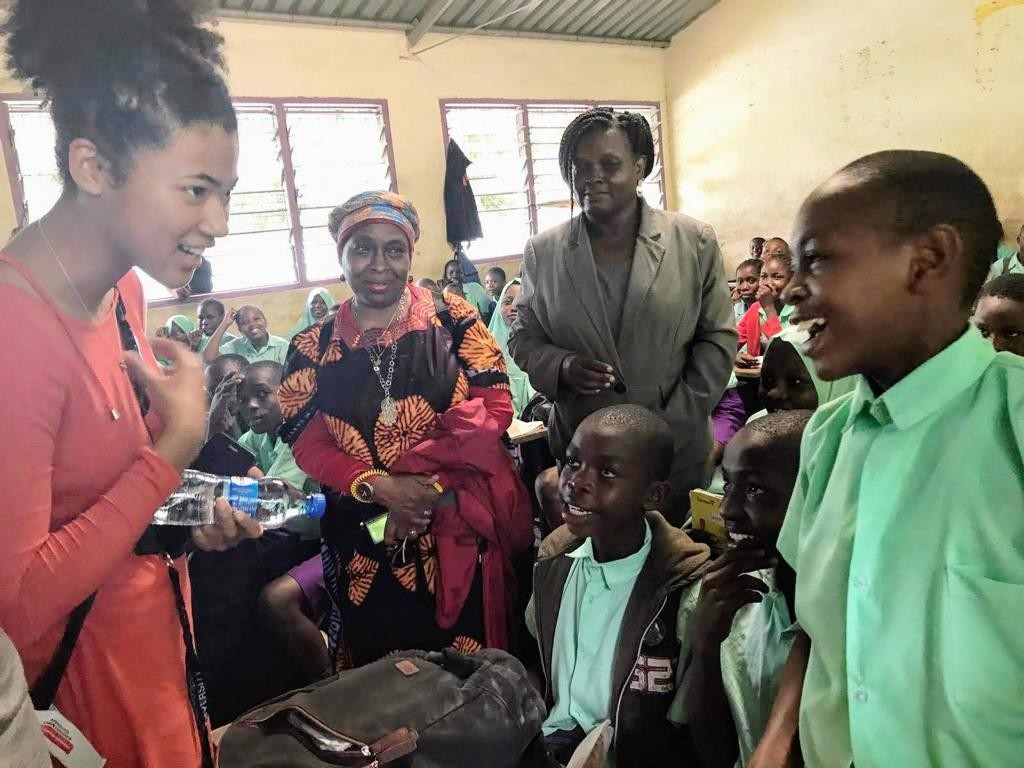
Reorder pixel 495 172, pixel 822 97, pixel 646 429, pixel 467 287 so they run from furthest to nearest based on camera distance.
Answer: pixel 495 172, pixel 822 97, pixel 467 287, pixel 646 429

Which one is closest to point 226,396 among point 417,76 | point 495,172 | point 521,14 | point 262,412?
point 262,412

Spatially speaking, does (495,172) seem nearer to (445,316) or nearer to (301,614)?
(445,316)

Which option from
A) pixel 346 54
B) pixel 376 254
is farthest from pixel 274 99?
pixel 376 254

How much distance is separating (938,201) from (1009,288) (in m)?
1.51

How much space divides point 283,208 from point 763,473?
6013 millimetres

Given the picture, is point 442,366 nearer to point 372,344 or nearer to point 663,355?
point 372,344

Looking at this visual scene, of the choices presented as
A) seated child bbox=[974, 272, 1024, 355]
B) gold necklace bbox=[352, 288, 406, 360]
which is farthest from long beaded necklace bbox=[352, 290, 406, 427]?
seated child bbox=[974, 272, 1024, 355]

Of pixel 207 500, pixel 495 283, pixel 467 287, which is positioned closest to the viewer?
pixel 207 500

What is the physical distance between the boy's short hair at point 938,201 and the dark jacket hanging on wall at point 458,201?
665 centimetres

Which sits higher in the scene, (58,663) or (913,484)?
(913,484)

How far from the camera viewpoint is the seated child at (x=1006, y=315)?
194cm

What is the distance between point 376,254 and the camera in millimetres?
1714

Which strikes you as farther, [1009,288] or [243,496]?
[1009,288]

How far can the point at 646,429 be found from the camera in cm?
168
